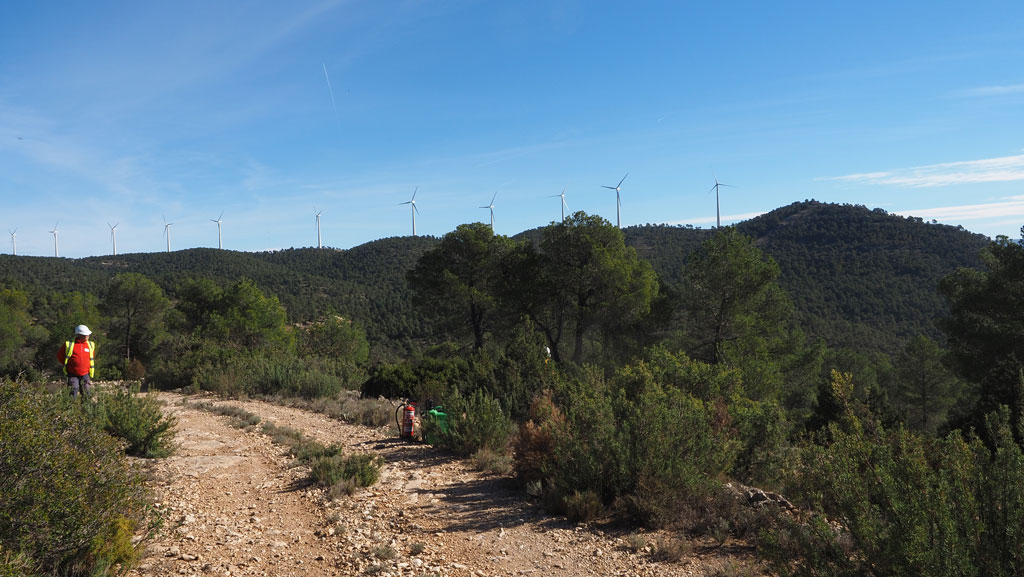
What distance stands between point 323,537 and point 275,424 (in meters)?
5.68

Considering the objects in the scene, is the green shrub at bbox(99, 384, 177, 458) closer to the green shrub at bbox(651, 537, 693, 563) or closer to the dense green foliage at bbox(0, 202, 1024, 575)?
the dense green foliage at bbox(0, 202, 1024, 575)

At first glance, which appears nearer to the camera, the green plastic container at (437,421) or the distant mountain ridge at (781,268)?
the green plastic container at (437,421)

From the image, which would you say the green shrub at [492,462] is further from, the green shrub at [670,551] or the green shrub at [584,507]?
the green shrub at [670,551]

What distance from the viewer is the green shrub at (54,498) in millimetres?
3471

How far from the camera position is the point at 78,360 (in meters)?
9.84

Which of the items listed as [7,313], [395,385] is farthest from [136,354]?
[395,385]

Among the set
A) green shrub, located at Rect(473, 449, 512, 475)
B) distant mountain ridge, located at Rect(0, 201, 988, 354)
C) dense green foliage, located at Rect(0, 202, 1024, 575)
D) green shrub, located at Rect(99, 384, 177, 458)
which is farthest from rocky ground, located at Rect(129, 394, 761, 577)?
distant mountain ridge, located at Rect(0, 201, 988, 354)

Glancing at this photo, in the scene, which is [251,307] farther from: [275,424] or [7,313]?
[275,424]

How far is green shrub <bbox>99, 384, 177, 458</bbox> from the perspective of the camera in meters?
7.47

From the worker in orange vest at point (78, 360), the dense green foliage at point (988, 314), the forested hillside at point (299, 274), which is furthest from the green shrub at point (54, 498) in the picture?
the forested hillside at point (299, 274)

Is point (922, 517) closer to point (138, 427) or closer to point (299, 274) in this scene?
point (138, 427)

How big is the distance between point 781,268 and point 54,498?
2190 inches

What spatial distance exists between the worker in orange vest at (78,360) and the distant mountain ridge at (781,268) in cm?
3113

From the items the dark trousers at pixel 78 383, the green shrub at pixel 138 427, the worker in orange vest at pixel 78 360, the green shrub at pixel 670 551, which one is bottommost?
the green shrub at pixel 670 551
